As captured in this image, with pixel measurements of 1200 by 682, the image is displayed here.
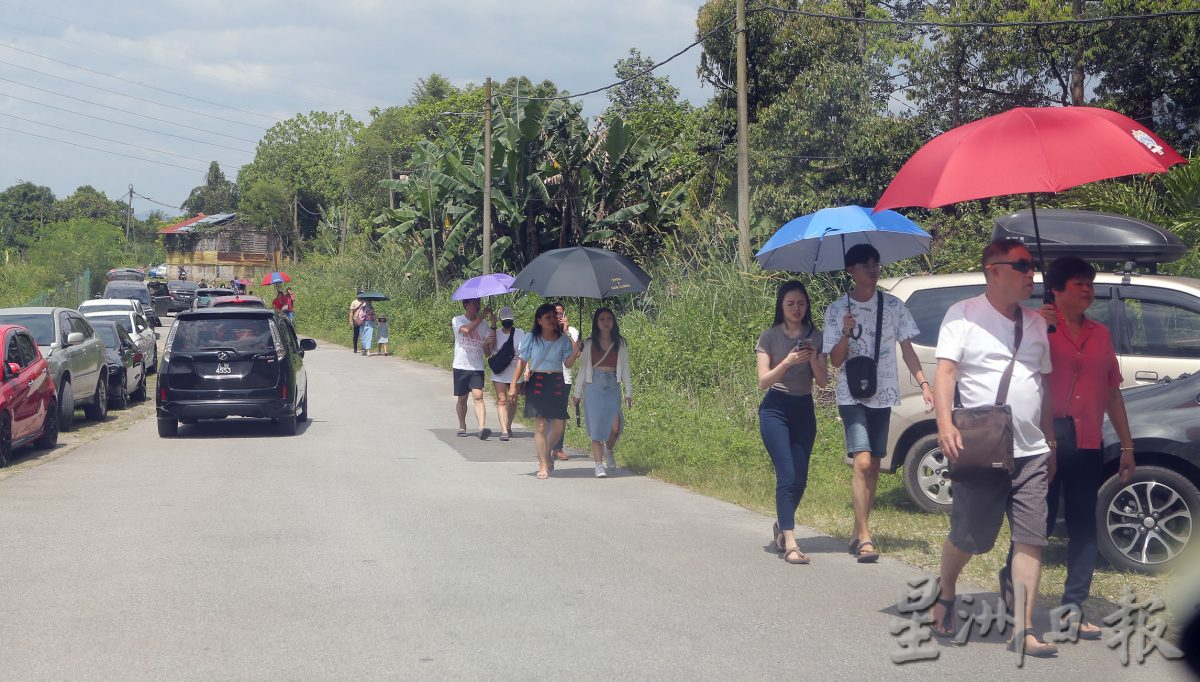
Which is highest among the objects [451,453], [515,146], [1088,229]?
[515,146]

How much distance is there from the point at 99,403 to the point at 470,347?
626 cm

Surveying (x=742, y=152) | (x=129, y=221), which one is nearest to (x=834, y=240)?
(x=742, y=152)

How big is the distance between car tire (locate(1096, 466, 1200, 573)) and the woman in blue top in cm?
597

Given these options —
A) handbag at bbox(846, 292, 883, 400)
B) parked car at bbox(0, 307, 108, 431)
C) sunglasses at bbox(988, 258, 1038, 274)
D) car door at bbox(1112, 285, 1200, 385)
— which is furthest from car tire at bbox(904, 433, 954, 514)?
parked car at bbox(0, 307, 108, 431)

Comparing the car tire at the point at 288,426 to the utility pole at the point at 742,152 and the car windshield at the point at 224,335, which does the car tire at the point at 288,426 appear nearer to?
the car windshield at the point at 224,335

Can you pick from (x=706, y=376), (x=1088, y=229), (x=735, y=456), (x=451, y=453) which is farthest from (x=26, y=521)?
(x=706, y=376)

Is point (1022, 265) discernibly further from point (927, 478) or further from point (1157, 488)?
point (927, 478)

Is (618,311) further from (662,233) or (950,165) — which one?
(950,165)

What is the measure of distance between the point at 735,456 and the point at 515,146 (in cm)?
1903

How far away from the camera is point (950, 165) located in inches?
245

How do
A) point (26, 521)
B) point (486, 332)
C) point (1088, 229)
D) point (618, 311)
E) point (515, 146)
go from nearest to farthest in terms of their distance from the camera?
point (26, 521), point (1088, 229), point (486, 332), point (618, 311), point (515, 146)

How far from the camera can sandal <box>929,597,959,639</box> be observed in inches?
237

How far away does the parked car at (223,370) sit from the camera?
591 inches

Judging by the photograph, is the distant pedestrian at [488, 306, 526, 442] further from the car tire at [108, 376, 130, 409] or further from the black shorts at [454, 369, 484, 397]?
the car tire at [108, 376, 130, 409]
